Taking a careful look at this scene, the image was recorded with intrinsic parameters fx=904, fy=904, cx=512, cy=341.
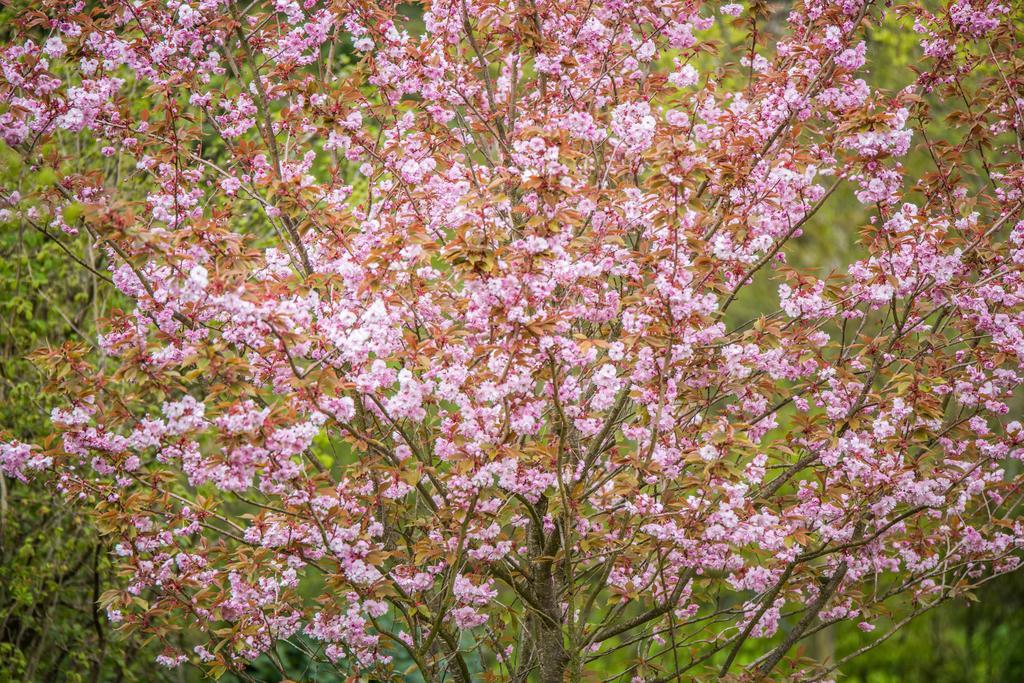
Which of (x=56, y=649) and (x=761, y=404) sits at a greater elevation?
(x=56, y=649)

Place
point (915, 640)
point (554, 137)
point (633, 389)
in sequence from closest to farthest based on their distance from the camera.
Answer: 1. point (554, 137)
2. point (633, 389)
3. point (915, 640)

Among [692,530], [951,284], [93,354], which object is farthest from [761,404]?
[93,354]

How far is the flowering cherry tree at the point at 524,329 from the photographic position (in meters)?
3.22

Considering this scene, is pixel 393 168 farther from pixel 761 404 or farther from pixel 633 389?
pixel 761 404

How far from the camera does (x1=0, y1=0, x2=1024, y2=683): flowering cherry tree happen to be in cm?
322

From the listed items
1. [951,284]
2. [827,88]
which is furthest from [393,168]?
[951,284]

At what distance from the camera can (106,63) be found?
3.61 m

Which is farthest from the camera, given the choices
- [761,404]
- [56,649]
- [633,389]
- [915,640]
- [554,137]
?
[915,640]

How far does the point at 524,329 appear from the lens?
10.5ft

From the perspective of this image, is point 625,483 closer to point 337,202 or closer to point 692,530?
point 692,530

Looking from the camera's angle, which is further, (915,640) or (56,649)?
(915,640)

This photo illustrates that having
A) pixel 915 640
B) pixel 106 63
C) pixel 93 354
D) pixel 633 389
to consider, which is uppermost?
pixel 93 354

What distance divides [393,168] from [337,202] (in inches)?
11.2

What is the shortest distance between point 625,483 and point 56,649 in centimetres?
488
